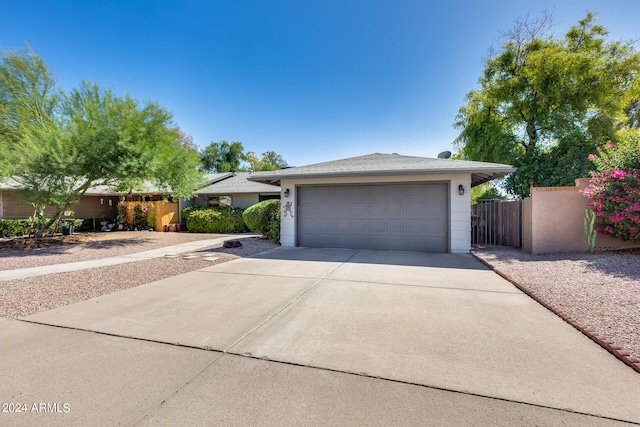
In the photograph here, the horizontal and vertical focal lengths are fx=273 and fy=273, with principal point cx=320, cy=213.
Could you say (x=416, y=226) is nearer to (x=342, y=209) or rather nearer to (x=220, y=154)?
(x=342, y=209)

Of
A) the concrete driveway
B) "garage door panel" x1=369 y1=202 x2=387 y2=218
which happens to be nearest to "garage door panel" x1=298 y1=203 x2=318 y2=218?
"garage door panel" x1=369 y1=202 x2=387 y2=218

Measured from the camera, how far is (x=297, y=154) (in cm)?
2605

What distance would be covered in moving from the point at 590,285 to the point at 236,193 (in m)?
16.4

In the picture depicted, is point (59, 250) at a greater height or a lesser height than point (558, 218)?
lesser

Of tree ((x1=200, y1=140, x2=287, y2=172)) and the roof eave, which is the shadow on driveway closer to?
the roof eave

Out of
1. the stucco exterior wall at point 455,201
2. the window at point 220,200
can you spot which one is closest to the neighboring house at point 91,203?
the window at point 220,200

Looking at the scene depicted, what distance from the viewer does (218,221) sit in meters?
16.5

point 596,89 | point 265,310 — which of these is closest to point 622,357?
point 265,310

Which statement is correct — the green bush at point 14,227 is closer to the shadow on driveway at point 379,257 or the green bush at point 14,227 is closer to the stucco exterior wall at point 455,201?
the shadow on driveway at point 379,257

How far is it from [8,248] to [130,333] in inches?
461


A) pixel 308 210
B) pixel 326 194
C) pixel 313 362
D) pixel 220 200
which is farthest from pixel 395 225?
pixel 220 200

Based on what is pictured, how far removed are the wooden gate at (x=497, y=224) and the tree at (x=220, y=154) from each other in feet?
98.2

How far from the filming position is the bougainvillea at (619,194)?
22.1 ft

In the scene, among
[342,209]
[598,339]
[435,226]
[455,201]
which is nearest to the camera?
[598,339]
